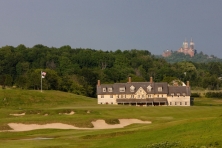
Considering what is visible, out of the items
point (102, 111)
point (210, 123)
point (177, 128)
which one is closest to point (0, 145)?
point (177, 128)

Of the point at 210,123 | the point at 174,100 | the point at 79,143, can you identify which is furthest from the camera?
the point at 174,100

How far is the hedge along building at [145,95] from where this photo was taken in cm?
10925

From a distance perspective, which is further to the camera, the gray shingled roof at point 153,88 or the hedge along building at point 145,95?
the gray shingled roof at point 153,88

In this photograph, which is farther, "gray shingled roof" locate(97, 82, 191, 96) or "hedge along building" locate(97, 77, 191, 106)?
"gray shingled roof" locate(97, 82, 191, 96)

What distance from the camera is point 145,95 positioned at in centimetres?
11050

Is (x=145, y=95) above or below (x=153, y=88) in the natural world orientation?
below

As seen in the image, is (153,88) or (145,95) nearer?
(145,95)

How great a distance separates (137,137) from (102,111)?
138ft

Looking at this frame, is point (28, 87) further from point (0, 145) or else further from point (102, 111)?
point (0, 145)

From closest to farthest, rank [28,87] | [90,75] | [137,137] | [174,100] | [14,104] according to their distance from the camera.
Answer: [137,137]
[14,104]
[174,100]
[28,87]
[90,75]

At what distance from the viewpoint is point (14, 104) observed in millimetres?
90562

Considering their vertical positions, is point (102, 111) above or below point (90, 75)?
below

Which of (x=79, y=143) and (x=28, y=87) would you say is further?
(x=28, y=87)

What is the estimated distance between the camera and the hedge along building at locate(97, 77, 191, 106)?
358 ft
